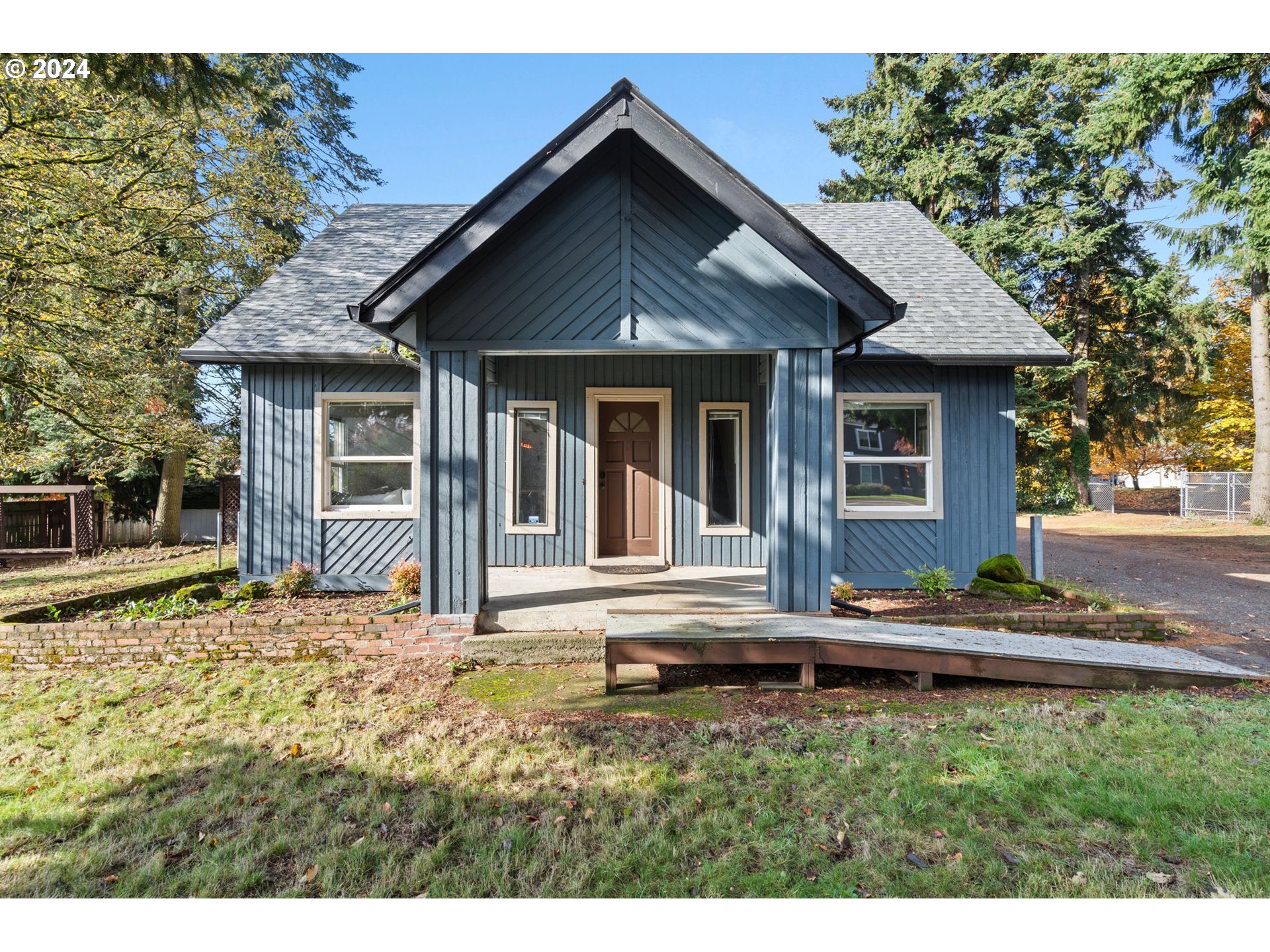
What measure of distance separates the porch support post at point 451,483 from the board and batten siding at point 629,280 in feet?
0.90

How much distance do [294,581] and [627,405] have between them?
4.81 metres

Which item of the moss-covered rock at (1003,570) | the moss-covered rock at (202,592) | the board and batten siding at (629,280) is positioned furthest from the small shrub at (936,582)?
the moss-covered rock at (202,592)

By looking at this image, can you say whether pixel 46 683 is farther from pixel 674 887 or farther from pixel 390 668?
pixel 674 887

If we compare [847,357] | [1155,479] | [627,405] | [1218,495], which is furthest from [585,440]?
[1155,479]

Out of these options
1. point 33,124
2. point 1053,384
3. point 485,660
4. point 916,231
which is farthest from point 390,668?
point 1053,384

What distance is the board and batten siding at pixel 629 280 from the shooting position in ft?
17.6

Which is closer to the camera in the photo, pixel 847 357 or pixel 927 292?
pixel 847 357

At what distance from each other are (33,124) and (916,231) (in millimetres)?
12656

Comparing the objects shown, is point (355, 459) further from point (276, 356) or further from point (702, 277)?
point (702, 277)

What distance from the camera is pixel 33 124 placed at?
720 cm

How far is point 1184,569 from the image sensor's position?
10.1 metres

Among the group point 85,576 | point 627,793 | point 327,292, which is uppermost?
point 327,292

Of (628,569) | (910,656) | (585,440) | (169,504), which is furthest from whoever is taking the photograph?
(169,504)

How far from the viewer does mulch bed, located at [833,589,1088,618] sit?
631 centimetres
